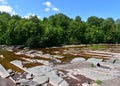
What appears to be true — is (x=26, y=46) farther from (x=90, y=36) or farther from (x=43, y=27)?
(x=90, y=36)

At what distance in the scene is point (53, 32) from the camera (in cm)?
6706

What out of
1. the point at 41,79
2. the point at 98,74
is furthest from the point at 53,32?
the point at 41,79

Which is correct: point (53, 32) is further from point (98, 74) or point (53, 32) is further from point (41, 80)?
point (41, 80)

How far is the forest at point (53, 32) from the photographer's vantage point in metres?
62.2

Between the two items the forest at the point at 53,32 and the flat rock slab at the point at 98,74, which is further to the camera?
the forest at the point at 53,32

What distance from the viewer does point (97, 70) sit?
22.0m

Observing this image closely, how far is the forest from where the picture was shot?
62.2 m

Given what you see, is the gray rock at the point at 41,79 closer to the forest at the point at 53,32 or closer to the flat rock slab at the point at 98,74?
the flat rock slab at the point at 98,74

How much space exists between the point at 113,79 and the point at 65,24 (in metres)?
63.3

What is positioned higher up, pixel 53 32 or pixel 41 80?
pixel 53 32

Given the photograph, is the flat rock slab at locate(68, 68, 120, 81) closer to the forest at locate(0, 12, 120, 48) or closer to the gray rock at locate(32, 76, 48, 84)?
the gray rock at locate(32, 76, 48, 84)

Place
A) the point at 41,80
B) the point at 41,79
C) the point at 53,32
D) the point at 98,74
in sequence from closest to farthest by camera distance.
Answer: the point at 41,80 < the point at 41,79 < the point at 98,74 < the point at 53,32

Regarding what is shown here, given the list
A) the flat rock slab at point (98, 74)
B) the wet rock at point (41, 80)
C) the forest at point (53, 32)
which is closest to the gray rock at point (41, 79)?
the wet rock at point (41, 80)

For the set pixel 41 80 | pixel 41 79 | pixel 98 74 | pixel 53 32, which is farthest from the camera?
pixel 53 32
